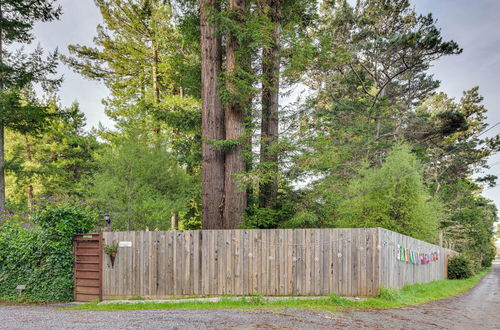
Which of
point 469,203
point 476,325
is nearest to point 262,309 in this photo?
point 476,325

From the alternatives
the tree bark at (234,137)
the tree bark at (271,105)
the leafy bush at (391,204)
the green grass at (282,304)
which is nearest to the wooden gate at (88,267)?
the green grass at (282,304)

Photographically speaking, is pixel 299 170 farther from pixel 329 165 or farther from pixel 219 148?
pixel 219 148

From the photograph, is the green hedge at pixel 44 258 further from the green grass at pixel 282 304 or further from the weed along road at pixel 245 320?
the weed along road at pixel 245 320

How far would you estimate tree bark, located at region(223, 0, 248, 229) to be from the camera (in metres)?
10.0

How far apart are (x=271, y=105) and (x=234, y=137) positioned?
202 centimetres

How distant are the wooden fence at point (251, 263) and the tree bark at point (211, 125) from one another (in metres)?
1.63

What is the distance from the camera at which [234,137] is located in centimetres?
1030

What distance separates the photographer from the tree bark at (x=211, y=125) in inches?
402

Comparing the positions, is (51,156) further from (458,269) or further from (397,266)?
(458,269)

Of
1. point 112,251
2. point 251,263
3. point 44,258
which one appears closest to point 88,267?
point 112,251

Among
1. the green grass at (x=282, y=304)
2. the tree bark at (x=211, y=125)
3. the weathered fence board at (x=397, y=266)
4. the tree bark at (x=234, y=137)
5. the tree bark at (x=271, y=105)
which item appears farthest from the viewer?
the tree bark at (x=271, y=105)

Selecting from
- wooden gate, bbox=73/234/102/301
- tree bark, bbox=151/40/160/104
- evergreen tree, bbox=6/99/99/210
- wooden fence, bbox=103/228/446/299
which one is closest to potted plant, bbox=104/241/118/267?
wooden fence, bbox=103/228/446/299

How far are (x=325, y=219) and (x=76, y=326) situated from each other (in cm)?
772

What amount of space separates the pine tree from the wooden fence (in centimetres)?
854
